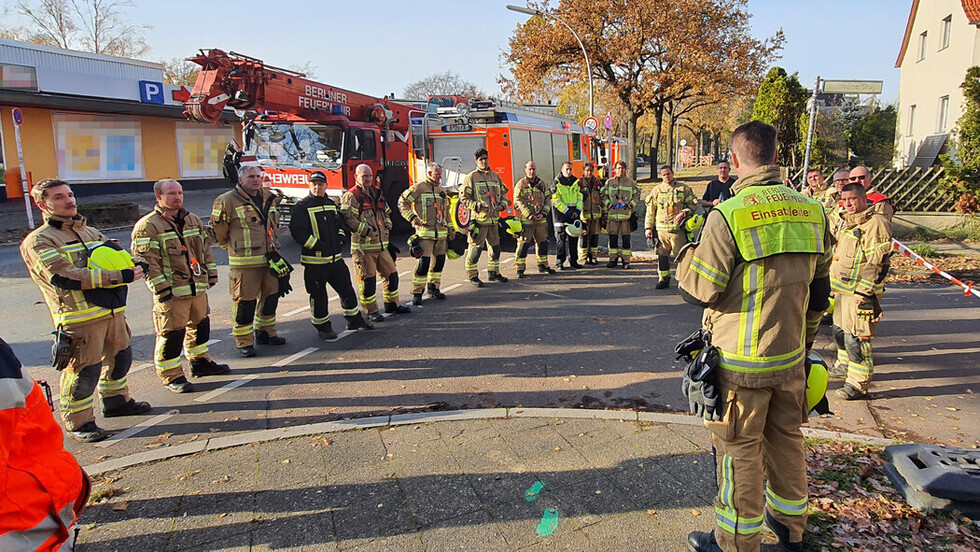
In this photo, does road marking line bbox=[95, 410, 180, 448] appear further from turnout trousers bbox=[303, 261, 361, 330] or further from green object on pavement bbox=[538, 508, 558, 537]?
green object on pavement bbox=[538, 508, 558, 537]

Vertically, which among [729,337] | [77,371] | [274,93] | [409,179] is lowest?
[77,371]

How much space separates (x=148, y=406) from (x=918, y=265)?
11.8m

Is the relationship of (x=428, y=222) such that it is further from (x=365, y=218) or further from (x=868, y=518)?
(x=868, y=518)

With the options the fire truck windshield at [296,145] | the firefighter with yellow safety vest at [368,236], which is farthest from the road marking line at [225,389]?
the fire truck windshield at [296,145]

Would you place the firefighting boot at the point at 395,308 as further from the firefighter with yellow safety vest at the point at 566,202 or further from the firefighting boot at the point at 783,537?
the firefighting boot at the point at 783,537

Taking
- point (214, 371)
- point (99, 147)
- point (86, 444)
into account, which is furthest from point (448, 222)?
point (99, 147)

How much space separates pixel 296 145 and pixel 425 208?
5.70m

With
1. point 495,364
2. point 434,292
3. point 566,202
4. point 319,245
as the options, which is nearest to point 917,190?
point 566,202

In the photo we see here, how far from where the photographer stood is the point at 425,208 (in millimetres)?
8391

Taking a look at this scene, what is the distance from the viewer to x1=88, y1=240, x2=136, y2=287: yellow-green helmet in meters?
4.28

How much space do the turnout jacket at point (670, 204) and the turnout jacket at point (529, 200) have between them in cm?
192

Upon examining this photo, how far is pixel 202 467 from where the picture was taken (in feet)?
12.6

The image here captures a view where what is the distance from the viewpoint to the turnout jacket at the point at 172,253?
5.12 meters

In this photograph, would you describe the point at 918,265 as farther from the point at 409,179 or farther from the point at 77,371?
the point at 77,371
